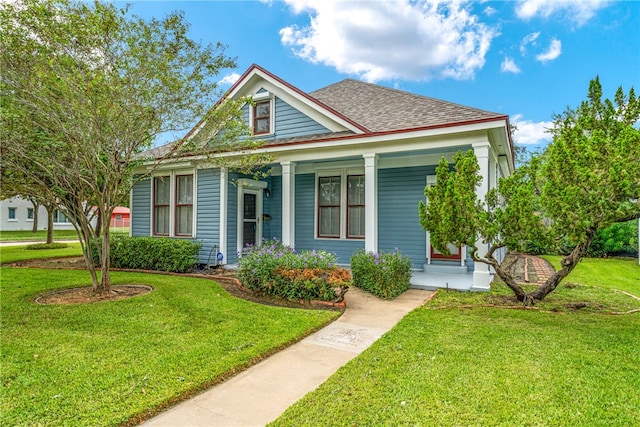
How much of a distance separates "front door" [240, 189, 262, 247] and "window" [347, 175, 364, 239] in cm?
283

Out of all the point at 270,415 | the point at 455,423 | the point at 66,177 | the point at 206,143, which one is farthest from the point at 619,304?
the point at 66,177

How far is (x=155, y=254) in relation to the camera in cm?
987

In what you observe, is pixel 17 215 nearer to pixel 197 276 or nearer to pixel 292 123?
pixel 197 276

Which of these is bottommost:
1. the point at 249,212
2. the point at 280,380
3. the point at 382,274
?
the point at 280,380

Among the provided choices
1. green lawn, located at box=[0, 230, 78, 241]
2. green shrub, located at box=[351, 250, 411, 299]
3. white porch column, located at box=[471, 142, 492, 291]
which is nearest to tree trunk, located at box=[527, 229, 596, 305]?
white porch column, located at box=[471, 142, 492, 291]

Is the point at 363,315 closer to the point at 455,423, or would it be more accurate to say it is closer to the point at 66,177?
the point at 455,423

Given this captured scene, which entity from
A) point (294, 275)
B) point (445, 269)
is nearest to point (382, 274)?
→ point (294, 275)

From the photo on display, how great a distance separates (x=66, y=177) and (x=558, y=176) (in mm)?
8273

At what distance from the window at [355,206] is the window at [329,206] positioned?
35 centimetres

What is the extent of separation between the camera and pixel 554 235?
5.36 metres

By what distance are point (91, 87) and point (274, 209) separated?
260 inches

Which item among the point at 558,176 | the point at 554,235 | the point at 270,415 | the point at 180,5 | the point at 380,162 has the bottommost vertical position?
the point at 270,415

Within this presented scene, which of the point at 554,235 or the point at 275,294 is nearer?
the point at 554,235

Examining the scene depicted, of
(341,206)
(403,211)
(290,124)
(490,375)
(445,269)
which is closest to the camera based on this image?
(490,375)
